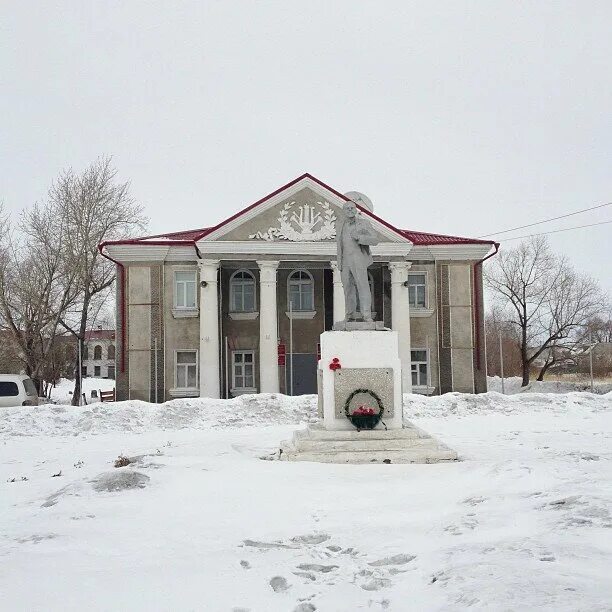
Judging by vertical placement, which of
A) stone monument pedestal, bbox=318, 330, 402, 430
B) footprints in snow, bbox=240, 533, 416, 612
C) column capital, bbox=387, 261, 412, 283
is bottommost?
footprints in snow, bbox=240, 533, 416, 612

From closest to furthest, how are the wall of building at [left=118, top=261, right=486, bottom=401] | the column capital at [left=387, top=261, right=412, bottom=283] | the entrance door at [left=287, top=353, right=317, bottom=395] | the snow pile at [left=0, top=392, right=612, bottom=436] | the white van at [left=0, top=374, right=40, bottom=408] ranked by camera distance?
the snow pile at [left=0, top=392, right=612, bottom=436]
the white van at [left=0, top=374, right=40, bottom=408]
the column capital at [left=387, top=261, right=412, bottom=283]
the wall of building at [left=118, top=261, right=486, bottom=401]
the entrance door at [left=287, top=353, right=317, bottom=395]

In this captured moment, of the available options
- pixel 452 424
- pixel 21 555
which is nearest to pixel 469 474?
pixel 21 555

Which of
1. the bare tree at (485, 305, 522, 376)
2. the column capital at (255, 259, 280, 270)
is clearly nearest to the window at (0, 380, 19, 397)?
the column capital at (255, 259, 280, 270)

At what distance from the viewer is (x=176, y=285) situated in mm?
24750

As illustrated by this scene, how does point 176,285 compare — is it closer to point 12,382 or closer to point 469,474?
point 12,382

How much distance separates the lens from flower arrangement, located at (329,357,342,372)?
10.4 m

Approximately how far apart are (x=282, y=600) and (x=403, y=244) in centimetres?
2079

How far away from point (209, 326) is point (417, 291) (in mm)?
9128

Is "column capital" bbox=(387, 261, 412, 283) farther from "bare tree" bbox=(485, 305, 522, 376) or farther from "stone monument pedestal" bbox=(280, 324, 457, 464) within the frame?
"bare tree" bbox=(485, 305, 522, 376)

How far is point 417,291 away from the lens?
2608cm

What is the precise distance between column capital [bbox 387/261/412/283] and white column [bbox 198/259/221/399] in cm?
695

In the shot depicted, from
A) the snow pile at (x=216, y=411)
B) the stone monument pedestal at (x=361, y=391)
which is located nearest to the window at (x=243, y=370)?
the snow pile at (x=216, y=411)

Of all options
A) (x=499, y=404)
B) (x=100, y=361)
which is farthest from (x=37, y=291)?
(x=100, y=361)

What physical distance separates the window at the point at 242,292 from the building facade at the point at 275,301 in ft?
Answer: 0.14
